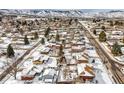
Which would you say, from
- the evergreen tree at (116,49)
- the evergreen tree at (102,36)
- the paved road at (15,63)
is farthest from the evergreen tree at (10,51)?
the evergreen tree at (116,49)

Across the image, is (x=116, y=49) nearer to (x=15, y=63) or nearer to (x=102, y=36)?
(x=102, y=36)

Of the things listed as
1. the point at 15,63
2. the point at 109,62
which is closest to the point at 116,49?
the point at 109,62

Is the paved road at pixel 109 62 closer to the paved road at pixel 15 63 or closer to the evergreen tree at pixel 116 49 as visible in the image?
the evergreen tree at pixel 116 49

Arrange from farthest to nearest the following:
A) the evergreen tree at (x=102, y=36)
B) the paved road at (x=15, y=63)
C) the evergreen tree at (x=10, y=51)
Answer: the evergreen tree at (x=102, y=36)
the evergreen tree at (x=10, y=51)
the paved road at (x=15, y=63)

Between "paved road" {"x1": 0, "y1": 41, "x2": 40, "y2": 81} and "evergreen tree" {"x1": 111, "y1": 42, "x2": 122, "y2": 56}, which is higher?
"evergreen tree" {"x1": 111, "y1": 42, "x2": 122, "y2": 56}

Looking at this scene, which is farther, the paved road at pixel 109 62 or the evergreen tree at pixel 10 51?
the evergreen tree at pixel 10 51

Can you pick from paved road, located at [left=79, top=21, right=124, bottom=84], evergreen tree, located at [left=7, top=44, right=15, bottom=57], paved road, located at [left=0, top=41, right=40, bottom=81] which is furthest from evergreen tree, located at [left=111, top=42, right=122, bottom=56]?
evergreen tree, located at [left=7, top=44, right=15, bottom=57]

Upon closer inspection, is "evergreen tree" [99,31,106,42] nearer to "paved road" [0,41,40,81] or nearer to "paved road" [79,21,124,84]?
"paved road" [79,21,124,84]

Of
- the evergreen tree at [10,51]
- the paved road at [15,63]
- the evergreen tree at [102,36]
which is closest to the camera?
the paved road at [15,63]
